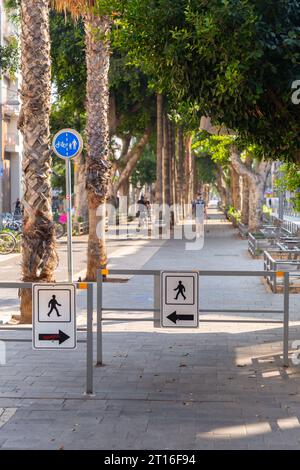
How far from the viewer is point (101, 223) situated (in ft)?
51.0

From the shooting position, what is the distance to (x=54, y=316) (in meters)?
6.58

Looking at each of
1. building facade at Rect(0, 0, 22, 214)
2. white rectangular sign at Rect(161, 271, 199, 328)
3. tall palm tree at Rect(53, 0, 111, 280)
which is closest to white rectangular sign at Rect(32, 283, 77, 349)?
white rectangular sign at Rect(161, 271, 199, 328)

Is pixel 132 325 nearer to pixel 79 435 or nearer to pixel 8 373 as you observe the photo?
pixel 8 373

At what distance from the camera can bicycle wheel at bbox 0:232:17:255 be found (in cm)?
2317

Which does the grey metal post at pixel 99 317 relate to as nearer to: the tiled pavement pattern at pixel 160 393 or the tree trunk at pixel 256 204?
the tiled pavement pattern at pixel 160 393

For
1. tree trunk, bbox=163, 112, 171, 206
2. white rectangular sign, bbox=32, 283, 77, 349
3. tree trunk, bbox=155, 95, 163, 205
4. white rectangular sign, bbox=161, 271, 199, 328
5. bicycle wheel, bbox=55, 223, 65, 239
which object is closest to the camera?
white rectangular sign, bbox=32, 283, 77, 349

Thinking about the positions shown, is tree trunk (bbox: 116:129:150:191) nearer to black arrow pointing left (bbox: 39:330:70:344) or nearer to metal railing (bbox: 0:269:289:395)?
metal railing (bbox: 0:269:289:395)

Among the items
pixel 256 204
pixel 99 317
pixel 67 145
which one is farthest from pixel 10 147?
pixel 99 317

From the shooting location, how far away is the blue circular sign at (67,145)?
11523 millimetres

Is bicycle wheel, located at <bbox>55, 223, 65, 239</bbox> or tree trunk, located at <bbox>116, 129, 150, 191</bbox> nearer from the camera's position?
bicycle wheel, located at <bbox>55, 223, 65, 239</bbox>

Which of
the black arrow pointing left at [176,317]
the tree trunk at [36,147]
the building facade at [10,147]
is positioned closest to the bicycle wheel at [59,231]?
the building facade at [10,147]

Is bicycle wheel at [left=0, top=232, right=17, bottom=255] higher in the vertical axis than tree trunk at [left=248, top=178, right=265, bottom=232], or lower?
lower

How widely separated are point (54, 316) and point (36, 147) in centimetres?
480

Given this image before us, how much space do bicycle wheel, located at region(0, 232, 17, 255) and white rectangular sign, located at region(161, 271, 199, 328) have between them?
16.6 m
